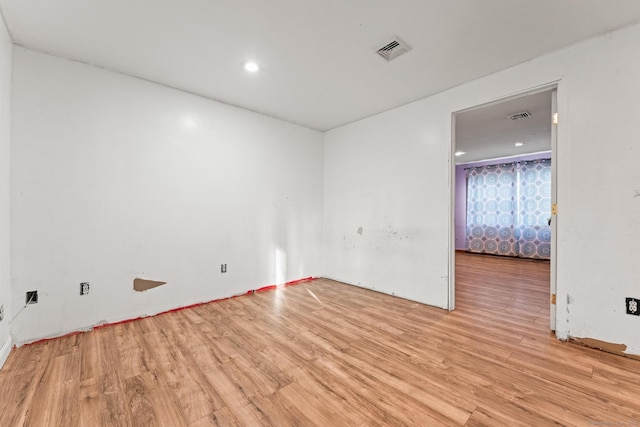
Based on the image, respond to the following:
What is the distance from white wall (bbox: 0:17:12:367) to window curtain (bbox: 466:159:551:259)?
8.39 metres

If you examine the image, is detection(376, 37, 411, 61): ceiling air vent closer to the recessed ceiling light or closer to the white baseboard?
the recessed ceiling light

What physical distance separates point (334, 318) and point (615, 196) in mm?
2621

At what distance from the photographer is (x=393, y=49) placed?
228 centimetres

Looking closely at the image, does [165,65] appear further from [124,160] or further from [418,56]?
[418,56]

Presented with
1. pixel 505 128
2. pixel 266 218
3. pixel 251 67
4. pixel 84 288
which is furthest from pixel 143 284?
pixel 505 128

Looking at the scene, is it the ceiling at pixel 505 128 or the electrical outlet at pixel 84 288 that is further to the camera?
the ceiling at pixel 505 128

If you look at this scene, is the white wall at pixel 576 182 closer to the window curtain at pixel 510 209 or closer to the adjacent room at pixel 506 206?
the adjacent room at pixel 506 206

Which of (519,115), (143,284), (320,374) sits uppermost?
(519,115)

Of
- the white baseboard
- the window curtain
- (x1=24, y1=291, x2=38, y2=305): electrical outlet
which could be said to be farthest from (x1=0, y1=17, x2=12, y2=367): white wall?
the window curtain

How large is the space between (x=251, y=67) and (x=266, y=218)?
1.97 metres

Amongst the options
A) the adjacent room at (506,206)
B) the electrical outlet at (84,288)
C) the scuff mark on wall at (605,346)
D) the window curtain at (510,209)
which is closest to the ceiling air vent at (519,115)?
the adjacent room at (506,206)

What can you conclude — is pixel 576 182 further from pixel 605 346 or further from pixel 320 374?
pixel 320 374

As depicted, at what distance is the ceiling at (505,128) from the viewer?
126 inches

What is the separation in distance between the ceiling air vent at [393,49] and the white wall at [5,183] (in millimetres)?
2909
